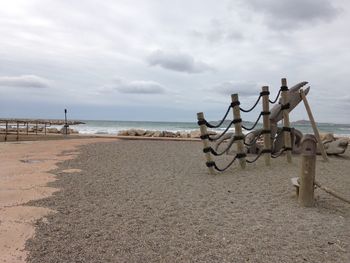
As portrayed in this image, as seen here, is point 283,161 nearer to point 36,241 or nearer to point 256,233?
point 256,233

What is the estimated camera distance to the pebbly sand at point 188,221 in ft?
11.0

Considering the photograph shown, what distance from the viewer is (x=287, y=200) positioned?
531cm

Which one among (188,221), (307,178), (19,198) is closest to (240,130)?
(307,178)

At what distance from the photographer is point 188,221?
4.26 m

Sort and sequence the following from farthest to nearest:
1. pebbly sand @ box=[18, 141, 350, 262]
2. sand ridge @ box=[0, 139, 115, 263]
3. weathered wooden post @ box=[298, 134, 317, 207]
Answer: weathered wooden post @ box=[298, 134, 317, 207], sand ridge @ box=[0, 139, 115, 263], pebbly sand @ box=[18, 141, 350, 262]

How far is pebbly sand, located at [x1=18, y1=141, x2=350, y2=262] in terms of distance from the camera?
3.34 m

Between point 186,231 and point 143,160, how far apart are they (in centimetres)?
607

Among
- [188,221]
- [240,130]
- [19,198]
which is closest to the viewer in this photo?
[188,221]

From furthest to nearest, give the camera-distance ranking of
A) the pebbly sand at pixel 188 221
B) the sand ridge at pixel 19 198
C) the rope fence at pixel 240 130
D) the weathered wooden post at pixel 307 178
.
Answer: the rope fence at pixel 240 130 → the weathered wooden post at pixel 307 178 → the sand ridge at pixel 19 198 → the pebbly sand at pixel 188 221

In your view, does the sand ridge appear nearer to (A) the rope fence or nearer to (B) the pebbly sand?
(B) the pebbly sand

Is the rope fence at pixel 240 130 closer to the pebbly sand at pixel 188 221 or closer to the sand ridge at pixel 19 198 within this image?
the pebbly sand at pixel 188 221

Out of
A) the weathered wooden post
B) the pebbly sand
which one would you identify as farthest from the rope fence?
the weathered wooden post

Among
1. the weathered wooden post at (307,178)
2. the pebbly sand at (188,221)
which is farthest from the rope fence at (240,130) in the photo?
the weathered wooden post at (307,178)

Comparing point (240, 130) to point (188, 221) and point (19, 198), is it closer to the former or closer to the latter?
point (188, 221)
